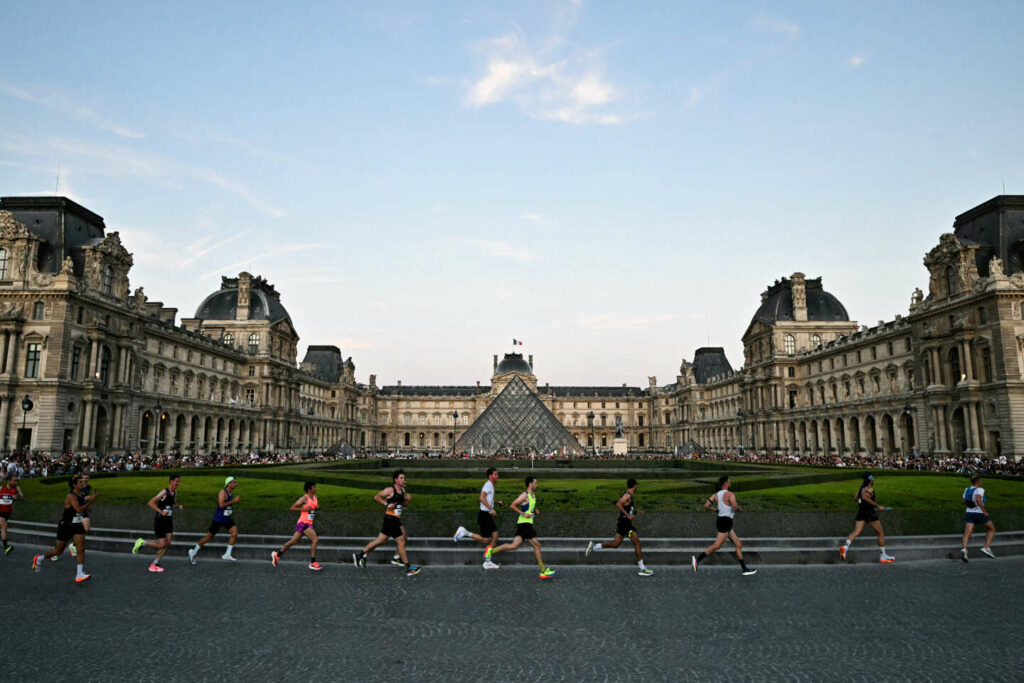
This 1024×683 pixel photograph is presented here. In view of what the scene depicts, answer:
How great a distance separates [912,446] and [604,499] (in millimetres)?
41272

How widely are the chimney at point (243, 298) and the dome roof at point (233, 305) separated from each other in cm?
44

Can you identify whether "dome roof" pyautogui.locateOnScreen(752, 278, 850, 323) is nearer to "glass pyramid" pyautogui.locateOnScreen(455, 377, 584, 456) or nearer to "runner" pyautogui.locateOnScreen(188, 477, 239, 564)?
"glass pyramid" pyautogui.locateOnScreen(455, 377, 584, 456)

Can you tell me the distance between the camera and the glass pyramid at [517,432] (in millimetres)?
49656

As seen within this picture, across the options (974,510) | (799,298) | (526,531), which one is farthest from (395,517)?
(799,298)

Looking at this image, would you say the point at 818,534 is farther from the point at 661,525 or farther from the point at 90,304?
the point at 90,304

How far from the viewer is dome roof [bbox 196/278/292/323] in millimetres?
63562

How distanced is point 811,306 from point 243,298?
5872 centimetres

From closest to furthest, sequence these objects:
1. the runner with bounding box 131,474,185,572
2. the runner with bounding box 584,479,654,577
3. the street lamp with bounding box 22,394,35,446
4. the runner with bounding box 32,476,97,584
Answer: the runner with bounding box 32,476,97,584
the runner with bounding box 584,479,654,577
the runner with bounding box 131,474,185,572
the street lamp with bounding box 22,394,35,446

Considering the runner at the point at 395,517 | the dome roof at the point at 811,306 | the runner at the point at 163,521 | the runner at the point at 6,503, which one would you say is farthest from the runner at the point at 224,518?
the dome roof at the point at 811,306

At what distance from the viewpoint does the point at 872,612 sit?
24.6 feet

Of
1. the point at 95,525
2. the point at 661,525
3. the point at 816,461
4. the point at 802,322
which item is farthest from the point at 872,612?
the point at 802,322

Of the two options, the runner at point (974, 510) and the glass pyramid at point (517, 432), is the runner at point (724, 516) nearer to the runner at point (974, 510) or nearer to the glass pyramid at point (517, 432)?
the runner at point (974, 510)

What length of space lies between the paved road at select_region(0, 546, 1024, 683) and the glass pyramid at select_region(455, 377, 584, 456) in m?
39.6

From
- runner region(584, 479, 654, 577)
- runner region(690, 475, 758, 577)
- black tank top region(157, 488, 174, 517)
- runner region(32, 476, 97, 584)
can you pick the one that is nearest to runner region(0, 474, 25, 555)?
runner region(32, 476, 97, 584)
